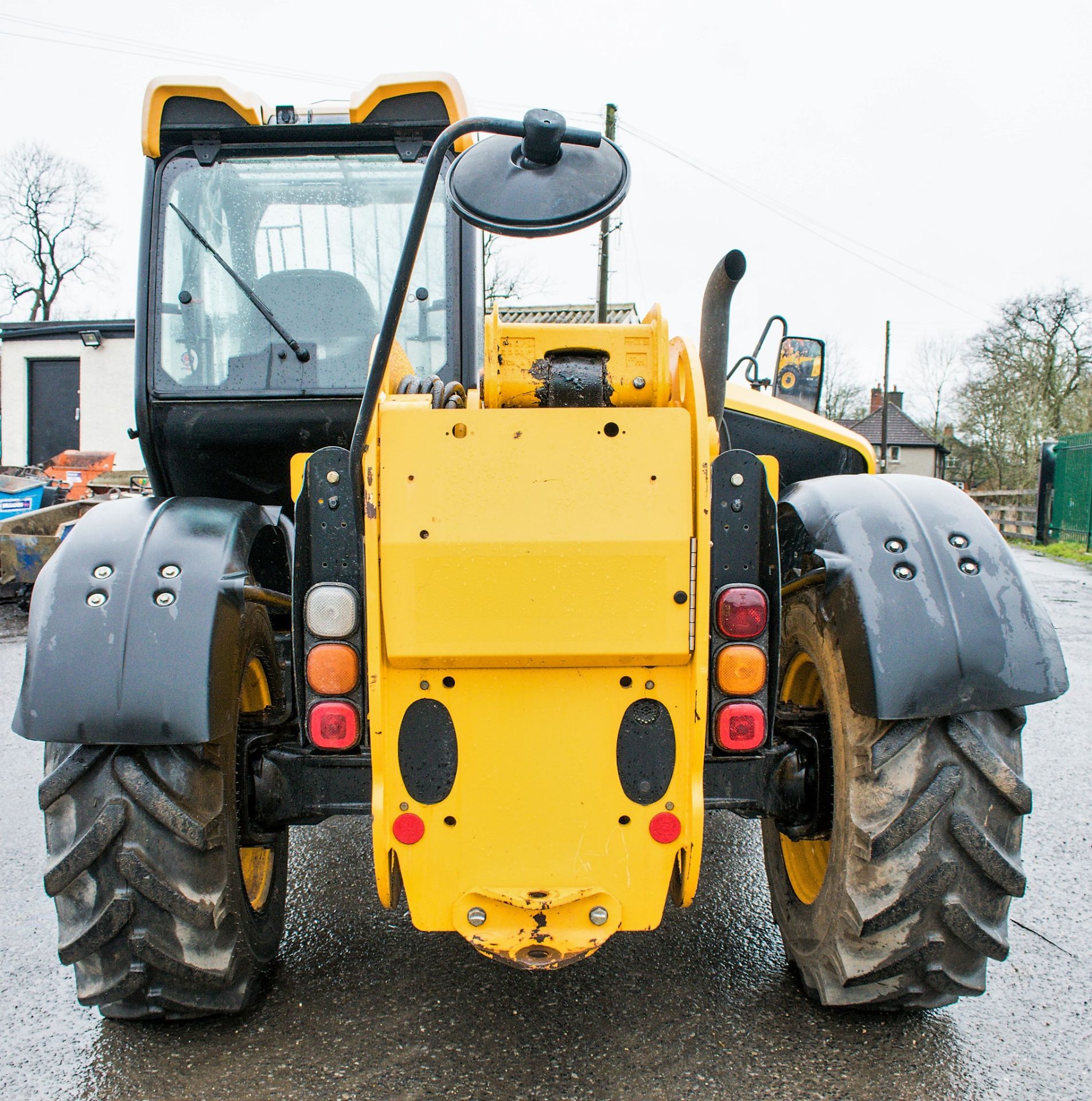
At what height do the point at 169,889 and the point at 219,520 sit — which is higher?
the point at 219,520

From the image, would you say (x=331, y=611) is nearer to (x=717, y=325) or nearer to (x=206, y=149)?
(x=717, y=325)

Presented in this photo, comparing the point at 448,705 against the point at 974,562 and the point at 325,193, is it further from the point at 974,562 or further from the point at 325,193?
the point at 325,193

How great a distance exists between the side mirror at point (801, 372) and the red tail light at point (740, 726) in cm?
260

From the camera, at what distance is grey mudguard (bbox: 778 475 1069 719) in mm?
2070

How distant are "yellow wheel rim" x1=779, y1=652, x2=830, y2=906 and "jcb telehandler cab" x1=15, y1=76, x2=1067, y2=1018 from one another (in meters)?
0.20

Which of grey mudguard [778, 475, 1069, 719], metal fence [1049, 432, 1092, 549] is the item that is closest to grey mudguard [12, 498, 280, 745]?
grey mudguard [778, 475, 1069, 719]

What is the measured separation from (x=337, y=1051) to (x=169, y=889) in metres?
0.59

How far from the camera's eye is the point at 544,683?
2.05 metres

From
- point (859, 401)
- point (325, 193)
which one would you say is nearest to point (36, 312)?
point (325, 193)

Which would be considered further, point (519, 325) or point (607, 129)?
point (607, 129)

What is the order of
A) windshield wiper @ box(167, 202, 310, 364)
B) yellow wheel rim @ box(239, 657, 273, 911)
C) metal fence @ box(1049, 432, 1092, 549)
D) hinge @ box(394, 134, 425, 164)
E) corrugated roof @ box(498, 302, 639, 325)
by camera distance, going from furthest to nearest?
metal fence @ box(1049, 432, 1092, 549)
corrugated roof @ box(498, 302, 639, 325)
hinge @ box(394, 134, 425, 164)
windshield wiper @ box(167, 202, 310, 364)
yellow wheel rim @ box(239, 657, 273, 911)

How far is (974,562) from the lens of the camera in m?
2.18

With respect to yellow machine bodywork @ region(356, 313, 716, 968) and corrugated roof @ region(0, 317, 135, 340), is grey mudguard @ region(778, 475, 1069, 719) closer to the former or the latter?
yellow machine bodywork @ region(356, 313, 716, 968)

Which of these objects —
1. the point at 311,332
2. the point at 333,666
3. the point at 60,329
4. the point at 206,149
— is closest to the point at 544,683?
the point at 333,666
